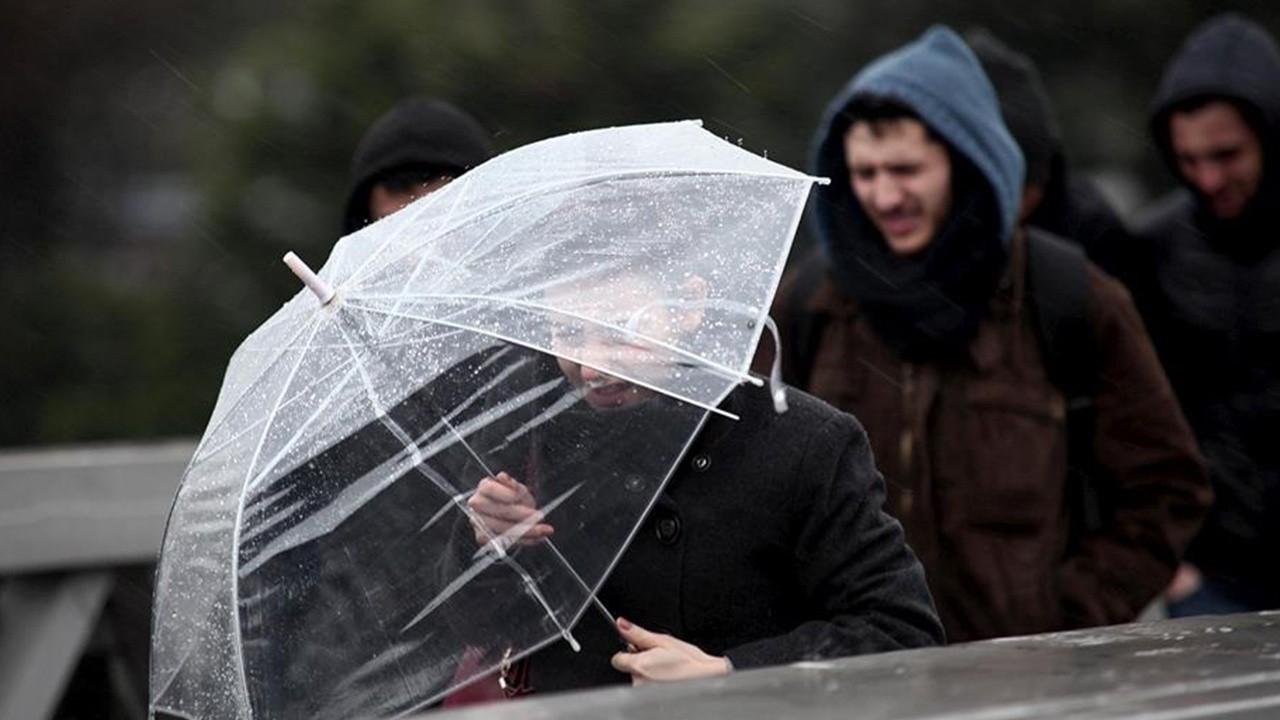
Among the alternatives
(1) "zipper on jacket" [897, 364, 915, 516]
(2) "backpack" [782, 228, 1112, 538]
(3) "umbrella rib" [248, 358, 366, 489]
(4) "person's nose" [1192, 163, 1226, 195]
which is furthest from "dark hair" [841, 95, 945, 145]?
(3) "umbrella rib" [248, 358, 366, 489]

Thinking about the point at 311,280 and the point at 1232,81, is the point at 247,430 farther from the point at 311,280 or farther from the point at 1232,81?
the point at 1232,81

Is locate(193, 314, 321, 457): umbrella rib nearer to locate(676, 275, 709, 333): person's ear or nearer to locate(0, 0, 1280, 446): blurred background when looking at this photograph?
locate(676, 275, 709, 333): person's ear

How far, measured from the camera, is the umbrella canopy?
3152 mm

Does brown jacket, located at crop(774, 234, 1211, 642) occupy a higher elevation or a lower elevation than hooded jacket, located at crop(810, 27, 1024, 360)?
lower

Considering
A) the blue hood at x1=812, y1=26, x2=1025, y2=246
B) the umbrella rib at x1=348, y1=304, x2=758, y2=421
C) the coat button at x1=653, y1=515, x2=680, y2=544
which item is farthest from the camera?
the blue hood at x1=812, y1=26, x2=1025, y2=246

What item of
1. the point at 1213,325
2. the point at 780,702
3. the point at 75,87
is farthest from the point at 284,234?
the point at 780,702

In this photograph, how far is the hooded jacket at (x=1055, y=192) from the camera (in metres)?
6.10

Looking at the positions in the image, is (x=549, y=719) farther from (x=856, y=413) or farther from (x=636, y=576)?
(x=856, y=413)

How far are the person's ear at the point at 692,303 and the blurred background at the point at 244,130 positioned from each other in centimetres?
536

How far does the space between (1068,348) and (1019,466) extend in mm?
277

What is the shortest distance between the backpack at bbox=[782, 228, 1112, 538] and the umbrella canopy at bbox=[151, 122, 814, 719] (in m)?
1.64

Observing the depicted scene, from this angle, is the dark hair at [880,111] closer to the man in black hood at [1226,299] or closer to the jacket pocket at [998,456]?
the jacket pocket at [998,456]

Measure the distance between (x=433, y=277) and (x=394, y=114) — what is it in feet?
7.19

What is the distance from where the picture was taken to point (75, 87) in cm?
891
